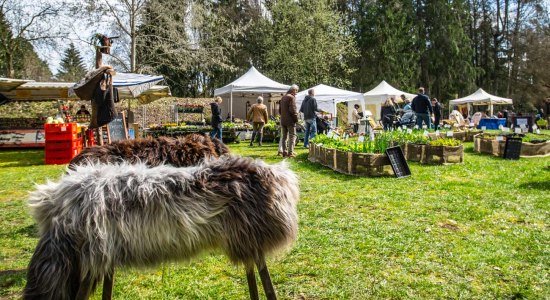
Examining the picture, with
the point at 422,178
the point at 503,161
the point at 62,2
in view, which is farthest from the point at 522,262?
the point at 62,2

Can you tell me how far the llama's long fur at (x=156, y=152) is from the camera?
3710mm

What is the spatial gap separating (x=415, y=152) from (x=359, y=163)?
2431 mm

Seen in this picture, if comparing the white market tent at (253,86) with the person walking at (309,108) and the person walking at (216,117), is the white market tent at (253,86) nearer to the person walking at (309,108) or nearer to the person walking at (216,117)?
the person walking at (216,117)

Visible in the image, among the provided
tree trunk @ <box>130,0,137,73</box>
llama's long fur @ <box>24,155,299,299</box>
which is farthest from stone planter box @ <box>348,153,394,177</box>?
tree trunk @ <box>130,0,137,73</box>

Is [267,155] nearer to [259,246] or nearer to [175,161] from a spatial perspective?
[175,161]

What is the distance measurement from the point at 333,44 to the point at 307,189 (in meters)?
26.4

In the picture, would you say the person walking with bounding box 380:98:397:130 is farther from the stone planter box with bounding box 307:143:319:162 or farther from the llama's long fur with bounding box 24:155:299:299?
the llama's long fur with bounding box 24:155:299:299

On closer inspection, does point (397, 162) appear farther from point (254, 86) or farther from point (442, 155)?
point (254, 86)

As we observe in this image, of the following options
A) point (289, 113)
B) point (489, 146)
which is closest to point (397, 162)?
point (289, 113)

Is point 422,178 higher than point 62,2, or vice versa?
point 62,2

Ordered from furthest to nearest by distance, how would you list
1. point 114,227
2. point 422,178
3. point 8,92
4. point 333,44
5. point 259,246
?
point 333,44 < point 8,92 < point 422,178 < point 259,246 < point 114,227

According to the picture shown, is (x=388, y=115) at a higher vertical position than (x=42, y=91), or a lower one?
lower

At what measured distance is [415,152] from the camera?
1020 centimetres

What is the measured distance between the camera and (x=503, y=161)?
10.2 m
